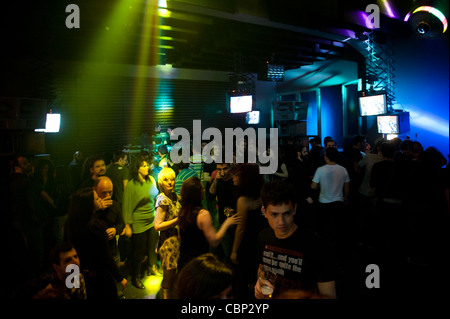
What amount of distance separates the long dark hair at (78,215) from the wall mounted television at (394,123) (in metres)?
6.97

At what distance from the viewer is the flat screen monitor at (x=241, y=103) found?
8.99 metres

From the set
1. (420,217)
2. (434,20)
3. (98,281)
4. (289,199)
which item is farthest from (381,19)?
(98,281)

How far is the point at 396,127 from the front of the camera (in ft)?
22.7

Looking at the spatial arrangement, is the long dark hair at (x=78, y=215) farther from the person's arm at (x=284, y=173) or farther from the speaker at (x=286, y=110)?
the speaker at (x=286, y=110)

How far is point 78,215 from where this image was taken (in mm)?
2312

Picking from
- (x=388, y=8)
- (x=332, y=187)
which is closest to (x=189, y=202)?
Result: (x=332, y=187)

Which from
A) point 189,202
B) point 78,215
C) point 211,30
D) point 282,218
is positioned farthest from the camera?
point 211,30

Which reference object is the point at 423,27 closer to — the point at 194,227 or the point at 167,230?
the point at 194,227

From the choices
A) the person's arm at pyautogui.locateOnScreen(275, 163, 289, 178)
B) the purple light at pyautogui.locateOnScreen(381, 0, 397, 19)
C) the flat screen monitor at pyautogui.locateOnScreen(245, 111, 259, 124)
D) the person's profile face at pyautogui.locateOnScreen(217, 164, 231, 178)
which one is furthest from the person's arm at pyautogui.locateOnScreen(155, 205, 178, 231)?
the flat screen monitor at pyautogui.locateOnScreen(245, 111, 259, 124)

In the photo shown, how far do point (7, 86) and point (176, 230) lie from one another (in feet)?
17.5

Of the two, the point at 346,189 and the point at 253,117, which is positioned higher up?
the point at 253,117

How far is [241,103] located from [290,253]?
24.6 feet

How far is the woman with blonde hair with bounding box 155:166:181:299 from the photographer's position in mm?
3010

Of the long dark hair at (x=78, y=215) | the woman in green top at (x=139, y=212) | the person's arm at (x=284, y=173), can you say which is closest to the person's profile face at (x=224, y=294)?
the long dark hair at (x=78, y=215)
